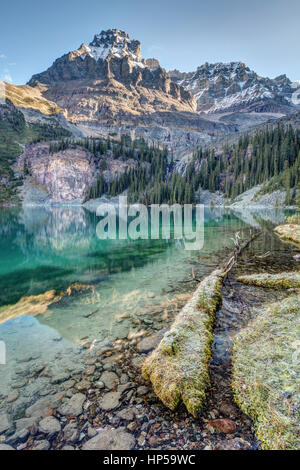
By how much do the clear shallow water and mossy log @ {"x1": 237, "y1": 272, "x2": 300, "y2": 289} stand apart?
3.46 metres

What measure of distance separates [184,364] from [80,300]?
27.0ft

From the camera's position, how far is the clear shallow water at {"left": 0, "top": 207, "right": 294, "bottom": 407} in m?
7.52

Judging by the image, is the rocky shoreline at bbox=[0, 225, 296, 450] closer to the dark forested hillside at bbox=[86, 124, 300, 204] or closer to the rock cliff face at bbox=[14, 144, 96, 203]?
the dark forested hillside at bbox=[86, 124, 300, 204]

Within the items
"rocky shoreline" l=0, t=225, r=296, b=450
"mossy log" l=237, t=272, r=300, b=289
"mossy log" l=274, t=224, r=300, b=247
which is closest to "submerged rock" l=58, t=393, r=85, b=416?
"rocky shoreline" l=0, t=225, r=296, b=450

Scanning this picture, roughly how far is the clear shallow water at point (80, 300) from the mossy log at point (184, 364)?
1.99 meters

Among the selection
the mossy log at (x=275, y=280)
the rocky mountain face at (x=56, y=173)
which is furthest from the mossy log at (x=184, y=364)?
the rocky mountain face at (x=56, y=173)

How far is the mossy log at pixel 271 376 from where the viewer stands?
4140 millimetres

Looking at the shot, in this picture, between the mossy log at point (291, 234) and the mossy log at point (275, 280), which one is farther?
the mossy log at point (291, 234)

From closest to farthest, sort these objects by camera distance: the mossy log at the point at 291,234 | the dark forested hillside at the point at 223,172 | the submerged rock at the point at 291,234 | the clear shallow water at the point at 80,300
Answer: the clear shallow water at the point at 80,300 → the mossy log at the point at 291,234 → the submerged rock at the point at 291,234 → the dark forested hillside at the point at 223,172

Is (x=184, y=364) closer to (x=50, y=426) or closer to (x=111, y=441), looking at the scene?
Answer: (x=111, y=441)

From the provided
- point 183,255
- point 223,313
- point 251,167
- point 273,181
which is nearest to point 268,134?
point 251,167

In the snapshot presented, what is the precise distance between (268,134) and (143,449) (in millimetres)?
160201

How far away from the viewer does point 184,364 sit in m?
6.08

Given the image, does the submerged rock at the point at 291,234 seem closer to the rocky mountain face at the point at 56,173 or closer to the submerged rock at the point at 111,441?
the submerged rock at the point at 111,441
